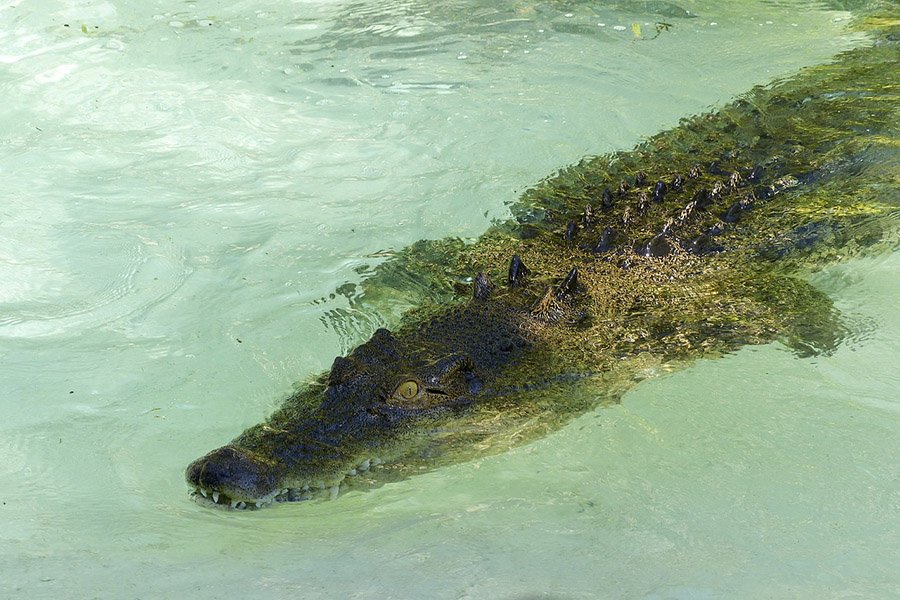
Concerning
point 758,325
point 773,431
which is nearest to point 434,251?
point 758,325

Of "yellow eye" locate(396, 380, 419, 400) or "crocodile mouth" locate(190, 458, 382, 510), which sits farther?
"yellow eye" locate(396, 380, 419, 400)

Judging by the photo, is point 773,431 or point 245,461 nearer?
point 245,461

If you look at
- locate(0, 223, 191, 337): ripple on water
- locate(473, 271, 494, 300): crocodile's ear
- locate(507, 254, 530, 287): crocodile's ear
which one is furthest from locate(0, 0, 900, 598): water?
locate(507, 254, 530, 287): crocodile's ear

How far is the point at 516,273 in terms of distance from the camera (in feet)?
18.0

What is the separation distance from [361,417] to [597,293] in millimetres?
1794

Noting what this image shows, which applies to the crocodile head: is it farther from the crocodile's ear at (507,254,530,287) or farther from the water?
the crocodile's ear at (507,254,530,287)

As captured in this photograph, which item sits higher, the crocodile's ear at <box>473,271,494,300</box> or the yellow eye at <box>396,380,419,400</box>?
the crocodile's ear at <box>473,271,494,300</box>

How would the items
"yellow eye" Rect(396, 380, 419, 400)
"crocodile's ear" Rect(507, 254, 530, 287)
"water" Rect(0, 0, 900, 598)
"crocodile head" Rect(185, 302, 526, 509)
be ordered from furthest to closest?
"crocodile's ear" Rect(507, 254, 530, 287) → "yellow eye" Rect(396, 380, 419, 400) → "crocodile head" Rect(185, 302, 526, 509) → "water" Rect(0, 0, 900, 598)

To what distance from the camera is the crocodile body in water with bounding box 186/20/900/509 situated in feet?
14.3

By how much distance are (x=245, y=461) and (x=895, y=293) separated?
4.38 metres

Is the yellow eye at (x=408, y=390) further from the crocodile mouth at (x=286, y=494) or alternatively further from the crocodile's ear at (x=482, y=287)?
the crocodile's ear at (x=482, y=287)

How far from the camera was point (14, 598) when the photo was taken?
11.1ft

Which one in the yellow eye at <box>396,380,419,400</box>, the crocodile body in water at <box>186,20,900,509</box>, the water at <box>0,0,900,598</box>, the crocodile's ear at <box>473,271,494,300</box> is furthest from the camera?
the crocodile's ear at <box>473,271,494,300</box>

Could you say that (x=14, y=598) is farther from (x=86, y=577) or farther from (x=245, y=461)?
(x=245, y=461)
